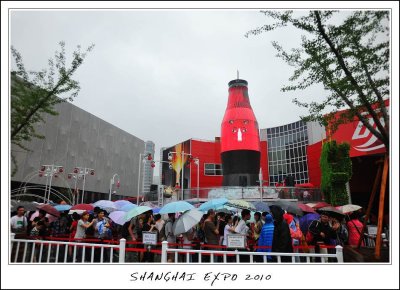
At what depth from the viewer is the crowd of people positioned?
6.46 m

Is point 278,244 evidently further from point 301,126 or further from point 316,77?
point 301,126

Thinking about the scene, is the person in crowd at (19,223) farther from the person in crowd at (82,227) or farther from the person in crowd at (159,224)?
the person in crowd at (159,224)

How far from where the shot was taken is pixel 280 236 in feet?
19.5

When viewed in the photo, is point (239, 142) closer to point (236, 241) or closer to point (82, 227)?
point (82, 227)

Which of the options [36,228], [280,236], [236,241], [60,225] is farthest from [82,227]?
[280,236]

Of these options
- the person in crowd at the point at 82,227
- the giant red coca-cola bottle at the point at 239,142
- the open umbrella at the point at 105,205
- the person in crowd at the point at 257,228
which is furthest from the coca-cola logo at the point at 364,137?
the person in crowd at the point at 82,227

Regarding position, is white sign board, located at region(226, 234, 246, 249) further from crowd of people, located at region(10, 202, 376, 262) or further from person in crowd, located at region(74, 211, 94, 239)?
person in crowd, located at region(74, 211, 94, 239)

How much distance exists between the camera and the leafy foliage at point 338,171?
17634 mm

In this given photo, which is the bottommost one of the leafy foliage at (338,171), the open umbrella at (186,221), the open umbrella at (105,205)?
the open umbrella at (186,221)

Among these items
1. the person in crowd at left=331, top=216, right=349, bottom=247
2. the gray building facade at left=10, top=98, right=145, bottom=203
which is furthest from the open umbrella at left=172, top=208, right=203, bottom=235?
the gray building facade at left=10, top=98, right=145, bottom=203

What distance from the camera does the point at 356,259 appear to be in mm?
5410

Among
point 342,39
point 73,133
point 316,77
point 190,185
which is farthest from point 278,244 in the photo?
point 73,133

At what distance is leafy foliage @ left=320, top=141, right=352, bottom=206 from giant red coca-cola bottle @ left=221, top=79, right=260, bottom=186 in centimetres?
794

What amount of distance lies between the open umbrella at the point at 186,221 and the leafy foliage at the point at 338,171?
42.3ft
